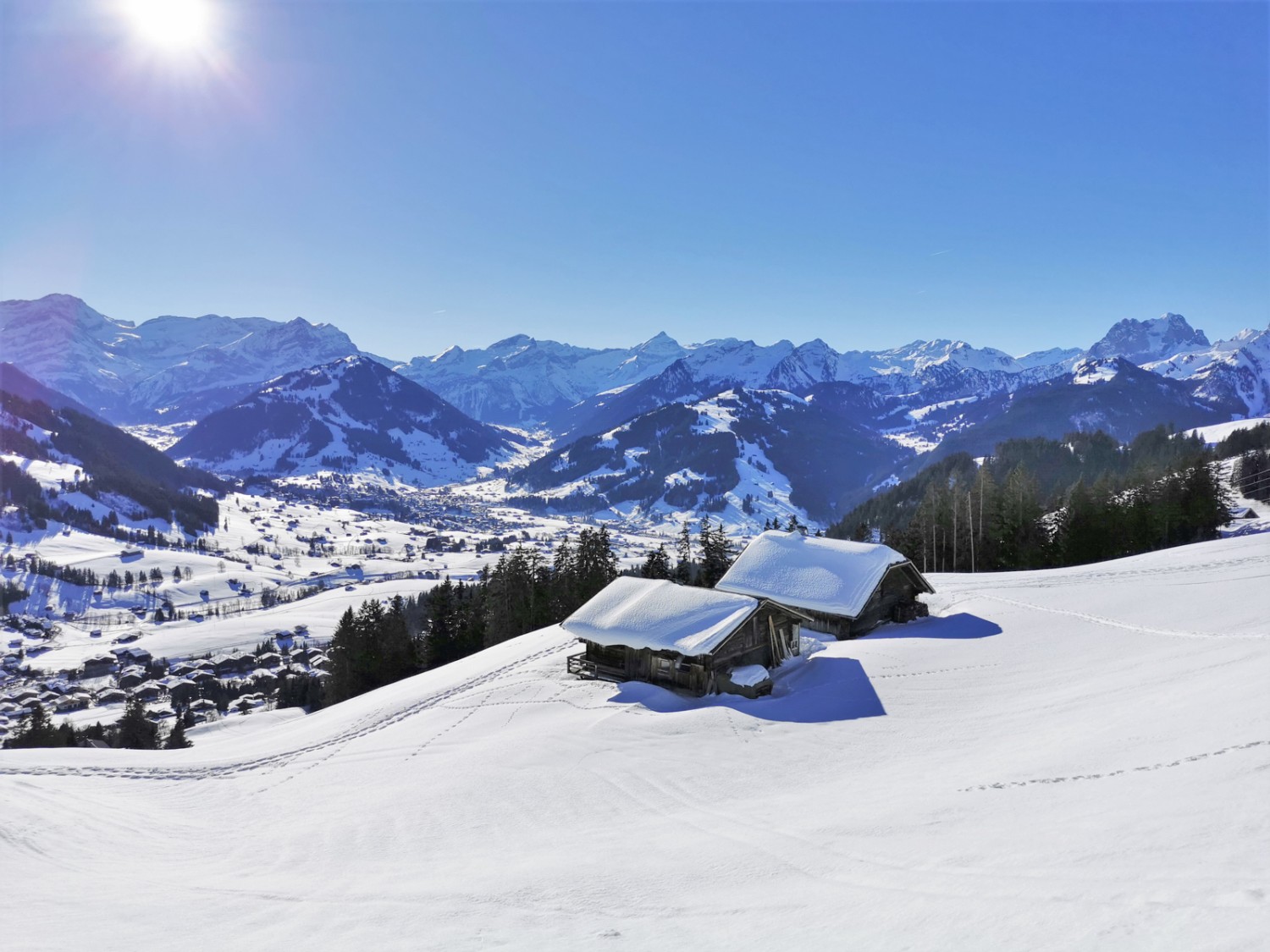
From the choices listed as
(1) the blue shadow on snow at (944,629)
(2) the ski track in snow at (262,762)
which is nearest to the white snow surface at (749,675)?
(1) the blue shadow on snow at (944,629)

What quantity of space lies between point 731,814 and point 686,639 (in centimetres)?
1599

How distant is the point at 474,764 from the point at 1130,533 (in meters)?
67.5

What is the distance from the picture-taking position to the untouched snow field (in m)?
9.17

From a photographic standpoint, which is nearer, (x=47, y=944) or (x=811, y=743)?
(x=47, y=944)

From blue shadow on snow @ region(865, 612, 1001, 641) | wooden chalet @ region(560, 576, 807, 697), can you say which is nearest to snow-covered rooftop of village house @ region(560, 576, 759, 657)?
wooden chalet @ region(560, 576, 807, 697)

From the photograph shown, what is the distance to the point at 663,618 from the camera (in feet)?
110

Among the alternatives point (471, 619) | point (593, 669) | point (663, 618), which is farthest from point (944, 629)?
point (471, 619)

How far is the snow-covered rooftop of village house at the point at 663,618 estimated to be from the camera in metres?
32.0

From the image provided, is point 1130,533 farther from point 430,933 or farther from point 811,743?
point 430,933

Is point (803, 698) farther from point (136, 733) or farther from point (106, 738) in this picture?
point (106, 738)

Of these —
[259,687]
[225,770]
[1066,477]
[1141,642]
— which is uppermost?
[1066,477]

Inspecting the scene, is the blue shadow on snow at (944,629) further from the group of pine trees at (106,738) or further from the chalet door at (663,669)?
the group of pine trees at (106,738)

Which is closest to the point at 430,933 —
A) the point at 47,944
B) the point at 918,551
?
the point at 47,944

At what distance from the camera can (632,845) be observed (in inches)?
559
